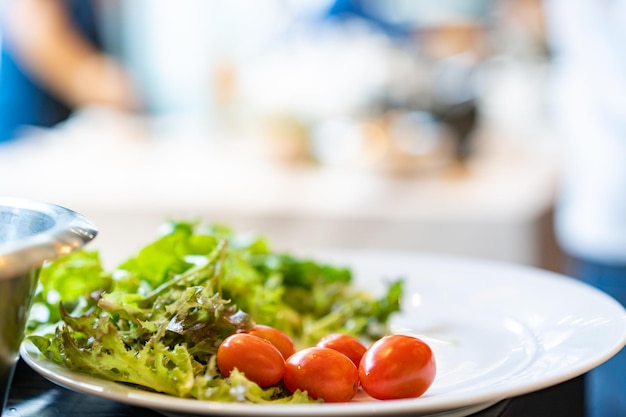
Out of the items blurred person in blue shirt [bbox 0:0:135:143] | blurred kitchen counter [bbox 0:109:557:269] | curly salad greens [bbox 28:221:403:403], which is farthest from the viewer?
blurred person in blue shirt [bbox 0:0:135:143]

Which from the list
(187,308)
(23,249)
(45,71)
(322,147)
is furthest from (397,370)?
(45,71)

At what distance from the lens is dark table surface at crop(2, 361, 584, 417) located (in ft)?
2.36

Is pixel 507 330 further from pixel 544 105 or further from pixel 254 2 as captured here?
pixel 254 2

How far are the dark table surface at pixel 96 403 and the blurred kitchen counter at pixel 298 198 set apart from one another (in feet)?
4.53

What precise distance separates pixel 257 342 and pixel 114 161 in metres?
2.46

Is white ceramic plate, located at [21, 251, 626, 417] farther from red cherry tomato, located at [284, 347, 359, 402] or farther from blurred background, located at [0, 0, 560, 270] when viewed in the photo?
blurred background, located at [0, 0, 560, 270]

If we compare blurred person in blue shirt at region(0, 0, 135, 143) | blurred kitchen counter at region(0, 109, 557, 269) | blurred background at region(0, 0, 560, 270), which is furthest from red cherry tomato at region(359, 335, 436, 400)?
blurred person in blue shirt at region(0, 0, 135, 143)

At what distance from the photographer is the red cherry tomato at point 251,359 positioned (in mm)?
685

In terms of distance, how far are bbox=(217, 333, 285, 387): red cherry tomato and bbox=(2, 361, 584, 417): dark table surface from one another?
8 centimetres

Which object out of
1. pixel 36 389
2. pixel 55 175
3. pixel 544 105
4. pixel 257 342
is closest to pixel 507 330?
pixel 257 342

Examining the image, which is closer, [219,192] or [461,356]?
[461,356]

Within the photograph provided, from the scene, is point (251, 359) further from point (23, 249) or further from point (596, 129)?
point (596, 129)

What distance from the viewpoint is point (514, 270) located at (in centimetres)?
110

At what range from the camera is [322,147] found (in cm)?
308
